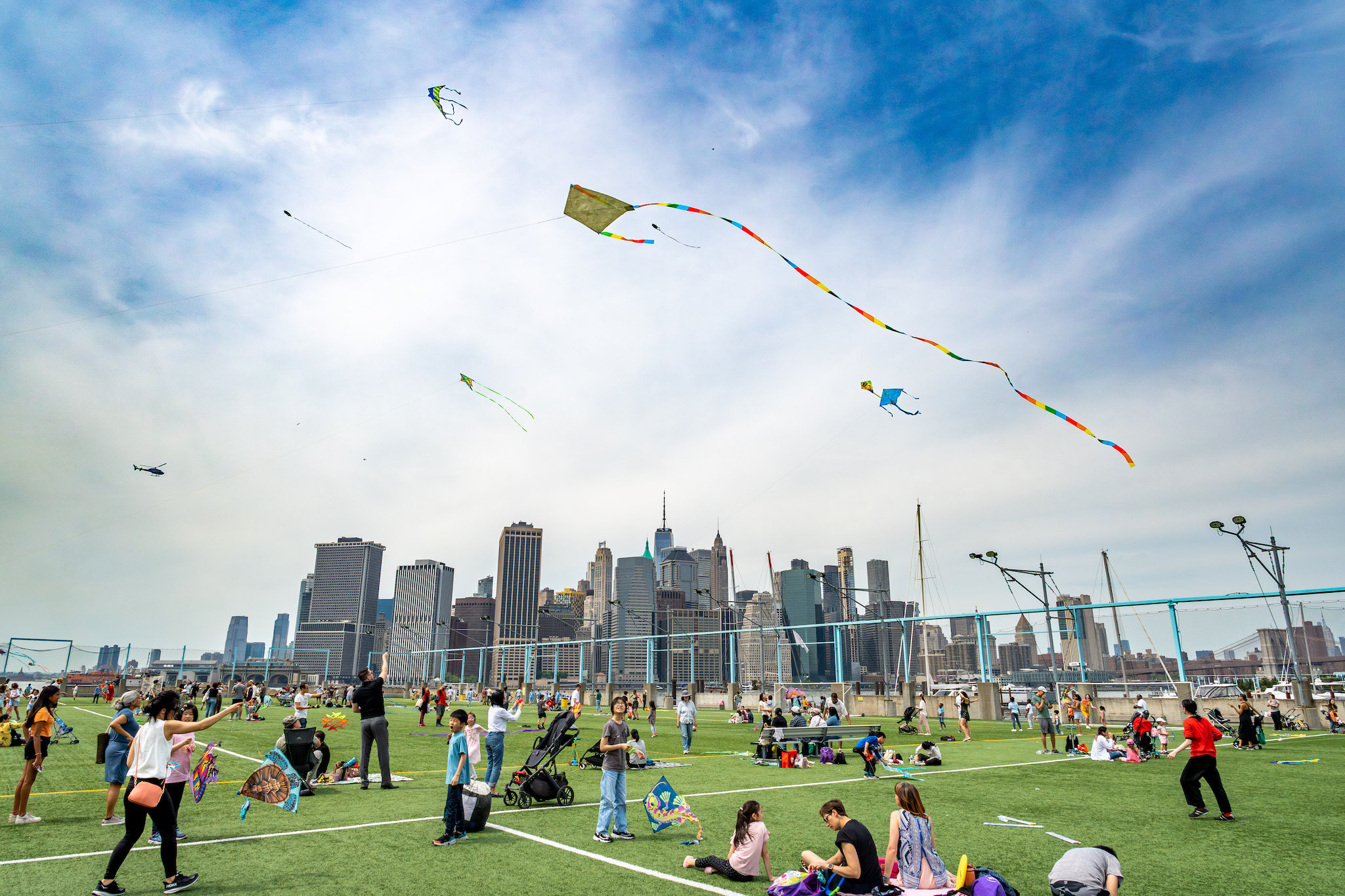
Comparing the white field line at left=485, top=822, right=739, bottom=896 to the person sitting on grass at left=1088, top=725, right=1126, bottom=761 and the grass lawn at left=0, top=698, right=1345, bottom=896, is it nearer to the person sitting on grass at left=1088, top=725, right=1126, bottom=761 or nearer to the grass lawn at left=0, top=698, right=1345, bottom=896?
the grass lawn at left=0, top=698, right=1345, bottom=896

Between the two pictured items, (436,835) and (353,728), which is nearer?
(436,835)

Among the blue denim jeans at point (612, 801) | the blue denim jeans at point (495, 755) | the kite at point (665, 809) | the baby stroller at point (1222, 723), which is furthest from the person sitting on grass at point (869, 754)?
the baby stroller at point (1222, 723)

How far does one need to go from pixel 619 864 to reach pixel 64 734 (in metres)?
23.4

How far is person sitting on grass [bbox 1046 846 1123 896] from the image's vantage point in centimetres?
599

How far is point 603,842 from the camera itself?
8828mm

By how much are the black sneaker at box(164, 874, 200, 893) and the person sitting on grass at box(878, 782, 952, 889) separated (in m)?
6.38

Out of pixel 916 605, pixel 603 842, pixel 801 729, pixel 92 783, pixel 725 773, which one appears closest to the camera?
pixel 603 842

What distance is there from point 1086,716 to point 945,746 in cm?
669

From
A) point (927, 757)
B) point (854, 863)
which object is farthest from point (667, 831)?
point (927, 757)

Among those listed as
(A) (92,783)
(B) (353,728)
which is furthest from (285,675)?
(A) (92,783)

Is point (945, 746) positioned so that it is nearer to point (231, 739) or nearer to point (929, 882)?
point (929, 882)

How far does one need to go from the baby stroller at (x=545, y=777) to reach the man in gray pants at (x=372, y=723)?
7.59 feet

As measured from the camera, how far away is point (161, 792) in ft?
21.4

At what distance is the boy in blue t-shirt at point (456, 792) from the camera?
8742mm
